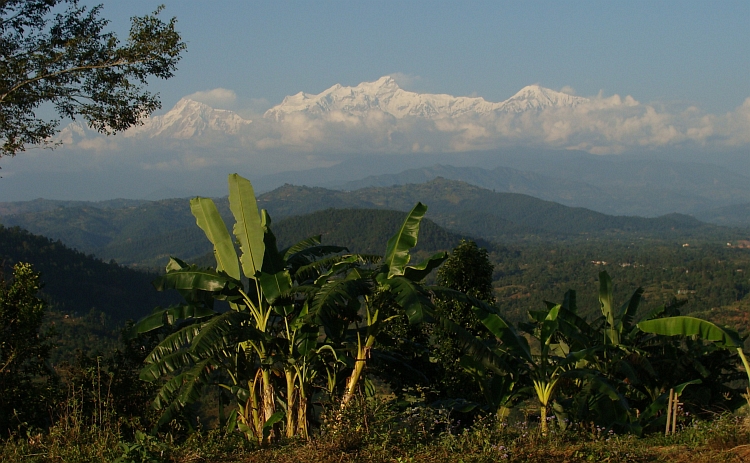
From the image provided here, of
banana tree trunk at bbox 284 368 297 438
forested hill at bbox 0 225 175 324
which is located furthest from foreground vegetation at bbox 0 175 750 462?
forested hill at bbox 0 225 175 324

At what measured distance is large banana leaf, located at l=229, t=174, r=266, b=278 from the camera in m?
7.96

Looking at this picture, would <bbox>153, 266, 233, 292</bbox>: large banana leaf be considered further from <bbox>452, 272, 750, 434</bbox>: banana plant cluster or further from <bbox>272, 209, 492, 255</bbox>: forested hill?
<bbox>272, 209, 492, 255</bbox>: forested hill

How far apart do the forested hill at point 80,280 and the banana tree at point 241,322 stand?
70.7 metres

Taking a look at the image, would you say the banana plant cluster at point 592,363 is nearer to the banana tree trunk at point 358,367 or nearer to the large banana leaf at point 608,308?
the large banana leaf at point 608,308

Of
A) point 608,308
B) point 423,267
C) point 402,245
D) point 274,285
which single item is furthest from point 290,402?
point 608,308

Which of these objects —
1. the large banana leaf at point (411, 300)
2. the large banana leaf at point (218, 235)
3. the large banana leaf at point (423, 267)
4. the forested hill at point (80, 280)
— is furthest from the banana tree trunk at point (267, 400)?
the forested hill at point (80, 280)

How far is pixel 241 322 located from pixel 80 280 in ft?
279

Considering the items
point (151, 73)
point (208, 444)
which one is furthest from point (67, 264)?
point (208, 444)

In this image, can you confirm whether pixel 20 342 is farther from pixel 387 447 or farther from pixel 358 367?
pixel 387 447

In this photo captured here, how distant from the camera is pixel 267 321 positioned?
7.92 metres

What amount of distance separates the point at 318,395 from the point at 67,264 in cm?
8849

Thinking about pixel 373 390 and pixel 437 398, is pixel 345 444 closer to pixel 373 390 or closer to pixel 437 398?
pixel 373 390

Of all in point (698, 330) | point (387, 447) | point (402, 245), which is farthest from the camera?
point (402, 245)

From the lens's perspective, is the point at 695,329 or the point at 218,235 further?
the point at 218,235
